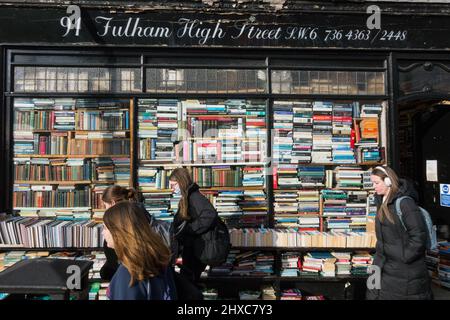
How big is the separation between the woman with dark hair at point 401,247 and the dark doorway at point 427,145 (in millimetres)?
3830

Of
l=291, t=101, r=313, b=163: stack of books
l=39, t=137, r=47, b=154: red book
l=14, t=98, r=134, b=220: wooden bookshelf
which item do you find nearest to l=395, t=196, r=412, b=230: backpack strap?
l=291, t=101, r=313, b=163: stack of books

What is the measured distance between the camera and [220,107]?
5.50 metres

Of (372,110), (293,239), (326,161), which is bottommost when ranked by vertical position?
(293,239)

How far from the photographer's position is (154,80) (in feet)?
17.7

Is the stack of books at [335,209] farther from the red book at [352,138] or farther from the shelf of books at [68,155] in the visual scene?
the shelf of books at [68,155]

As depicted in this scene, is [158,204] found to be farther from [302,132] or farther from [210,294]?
[302,132]

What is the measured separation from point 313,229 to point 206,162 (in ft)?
6.63

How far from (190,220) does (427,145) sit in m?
5.49

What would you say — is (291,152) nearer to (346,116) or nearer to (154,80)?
(346,116)

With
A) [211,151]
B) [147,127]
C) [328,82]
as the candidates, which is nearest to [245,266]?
[211,151]

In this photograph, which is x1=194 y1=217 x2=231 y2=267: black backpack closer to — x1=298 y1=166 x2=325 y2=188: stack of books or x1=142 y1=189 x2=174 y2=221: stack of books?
x1=142 y1=189 x2=174 y2=221: stack of books

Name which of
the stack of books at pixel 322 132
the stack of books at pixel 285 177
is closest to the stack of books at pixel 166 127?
the stack of books at pixel 285 177

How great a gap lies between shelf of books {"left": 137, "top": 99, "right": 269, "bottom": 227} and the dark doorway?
3402 mm

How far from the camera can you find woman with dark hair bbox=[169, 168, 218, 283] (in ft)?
13.0
